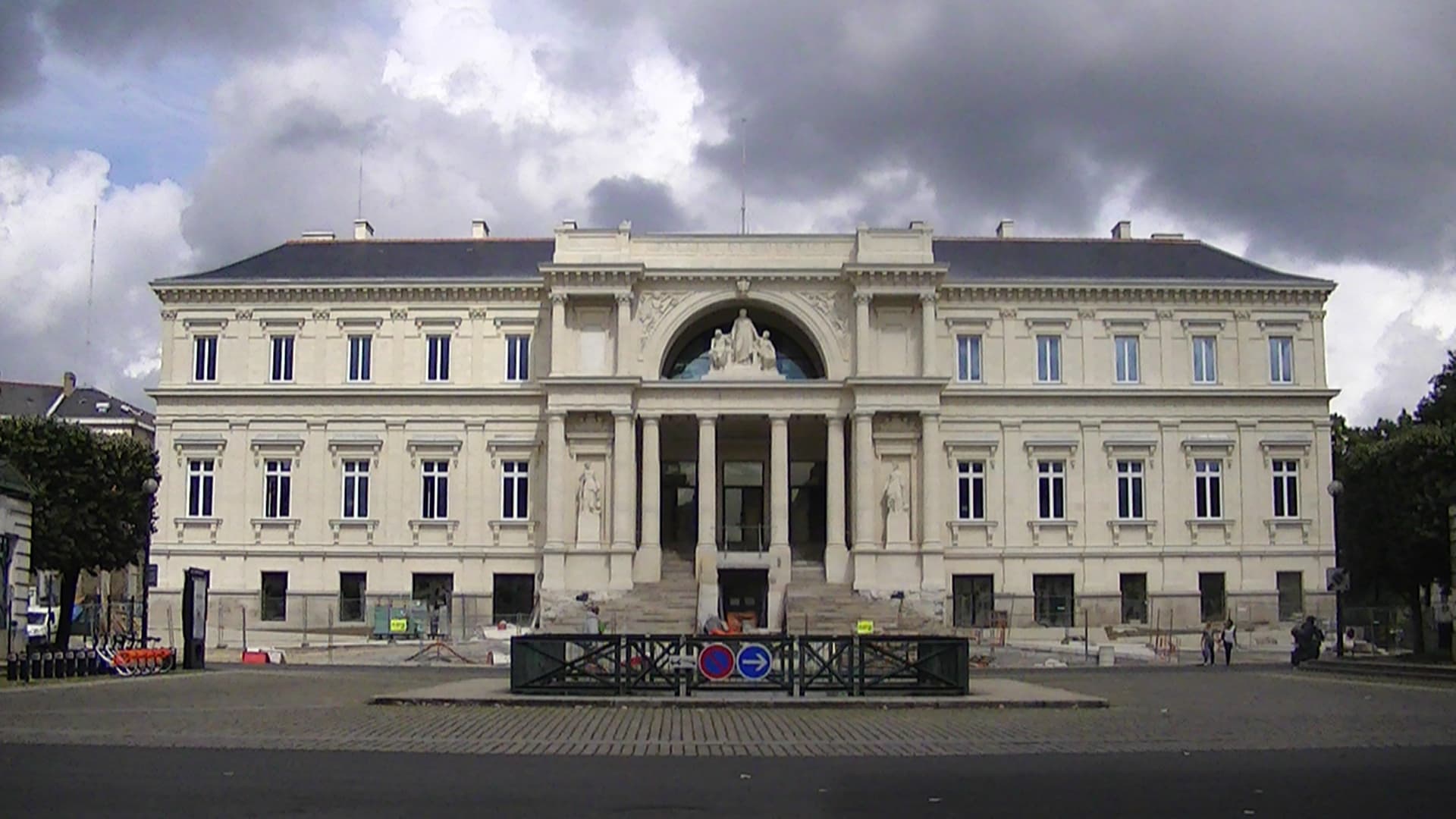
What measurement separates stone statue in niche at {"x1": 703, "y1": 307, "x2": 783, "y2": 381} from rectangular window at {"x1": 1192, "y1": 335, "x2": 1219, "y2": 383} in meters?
18.1

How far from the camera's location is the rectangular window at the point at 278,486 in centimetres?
6744

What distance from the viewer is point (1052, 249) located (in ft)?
236

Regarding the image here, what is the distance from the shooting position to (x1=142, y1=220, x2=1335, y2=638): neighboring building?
66000 mm

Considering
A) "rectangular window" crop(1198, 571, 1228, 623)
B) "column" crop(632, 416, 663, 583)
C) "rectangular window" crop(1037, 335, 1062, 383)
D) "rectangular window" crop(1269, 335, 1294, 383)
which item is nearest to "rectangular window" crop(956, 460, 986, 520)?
"rectangular window" crop(1037, 335, 1062, 383)

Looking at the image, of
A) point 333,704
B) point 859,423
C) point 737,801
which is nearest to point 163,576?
point 859,423

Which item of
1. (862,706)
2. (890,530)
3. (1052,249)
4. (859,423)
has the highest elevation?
(1052,249)

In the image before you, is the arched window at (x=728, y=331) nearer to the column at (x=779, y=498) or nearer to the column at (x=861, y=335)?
the column at (x=861, y=335)

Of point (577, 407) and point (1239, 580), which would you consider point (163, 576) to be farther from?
point (1239, 580)

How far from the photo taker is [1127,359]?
223 ft

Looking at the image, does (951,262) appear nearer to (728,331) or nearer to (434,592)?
(728,331)

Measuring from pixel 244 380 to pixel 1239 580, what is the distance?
143 ft

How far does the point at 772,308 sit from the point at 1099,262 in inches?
603

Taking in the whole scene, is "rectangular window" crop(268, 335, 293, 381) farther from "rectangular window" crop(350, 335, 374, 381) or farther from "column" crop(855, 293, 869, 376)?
"column" crop(855, 293, 869, 376)

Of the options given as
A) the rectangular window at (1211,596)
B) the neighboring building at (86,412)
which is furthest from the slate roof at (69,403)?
the rectangular window at (1211,596)
